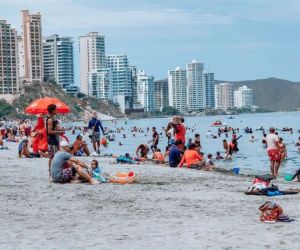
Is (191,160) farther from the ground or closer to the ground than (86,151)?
closer to the ground

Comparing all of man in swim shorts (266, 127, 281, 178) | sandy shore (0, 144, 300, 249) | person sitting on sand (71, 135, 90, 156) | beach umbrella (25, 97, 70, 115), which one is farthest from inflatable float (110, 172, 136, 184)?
person sitting on sand (71, 135, 90, 156)

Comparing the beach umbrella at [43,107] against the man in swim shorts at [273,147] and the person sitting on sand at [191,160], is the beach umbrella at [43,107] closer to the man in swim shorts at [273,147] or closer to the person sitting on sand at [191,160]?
the person sitting on sand at [191,160]

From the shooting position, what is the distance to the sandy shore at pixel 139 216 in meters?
8.90

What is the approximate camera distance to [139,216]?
35.8ft

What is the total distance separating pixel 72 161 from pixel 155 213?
13.1 ft

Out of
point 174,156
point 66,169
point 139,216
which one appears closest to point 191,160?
point 174,156

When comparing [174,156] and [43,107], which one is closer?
[174,156]

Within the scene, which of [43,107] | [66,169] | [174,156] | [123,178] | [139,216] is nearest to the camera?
[139,216]

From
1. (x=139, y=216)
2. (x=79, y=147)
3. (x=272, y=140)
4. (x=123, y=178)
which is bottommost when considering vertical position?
(x=139, y=216)

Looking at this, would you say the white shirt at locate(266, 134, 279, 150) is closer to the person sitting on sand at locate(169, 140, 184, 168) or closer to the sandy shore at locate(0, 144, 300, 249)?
the person sitting on sand at locate(169, 140, 184, 168)

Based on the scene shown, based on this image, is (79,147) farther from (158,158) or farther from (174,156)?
(174,156)

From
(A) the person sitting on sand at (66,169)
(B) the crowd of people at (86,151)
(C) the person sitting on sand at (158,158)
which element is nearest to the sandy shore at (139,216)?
(A) the person sitting on sand at (66,169)

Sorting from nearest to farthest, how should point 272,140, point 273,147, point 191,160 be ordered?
point 272,140
point 273,147
point 191,160

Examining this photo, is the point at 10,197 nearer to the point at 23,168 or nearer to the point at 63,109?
the point at 23,168
